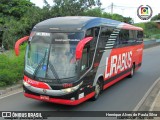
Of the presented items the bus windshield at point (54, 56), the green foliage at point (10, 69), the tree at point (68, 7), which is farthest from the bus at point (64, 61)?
the tree at point (68, 7)

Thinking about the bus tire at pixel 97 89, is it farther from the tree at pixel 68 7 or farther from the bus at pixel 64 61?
the tree at pixel 68 7

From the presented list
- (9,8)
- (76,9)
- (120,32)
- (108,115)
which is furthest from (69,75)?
(9,8)

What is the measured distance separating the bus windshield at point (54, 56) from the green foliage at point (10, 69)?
390cm

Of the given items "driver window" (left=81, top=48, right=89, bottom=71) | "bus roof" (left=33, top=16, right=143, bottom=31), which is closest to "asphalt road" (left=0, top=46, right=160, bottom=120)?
"driver window" (left=81, top=48, right=89, bottom=71)

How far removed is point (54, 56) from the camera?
9.92 m

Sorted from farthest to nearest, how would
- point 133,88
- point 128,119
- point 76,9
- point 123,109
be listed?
point 76,9 → point 133,88 → point 123,109 → point 128,119

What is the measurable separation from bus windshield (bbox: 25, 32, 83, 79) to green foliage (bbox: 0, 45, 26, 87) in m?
3.90

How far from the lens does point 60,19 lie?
36.1 feet

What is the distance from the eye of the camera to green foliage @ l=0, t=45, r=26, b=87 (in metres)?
13.9

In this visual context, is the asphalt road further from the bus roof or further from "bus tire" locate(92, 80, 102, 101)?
the bus roof

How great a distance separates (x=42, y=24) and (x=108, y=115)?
363 centimetres

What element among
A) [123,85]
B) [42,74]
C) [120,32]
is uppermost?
[120,32]

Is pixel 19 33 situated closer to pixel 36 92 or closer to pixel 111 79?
pixel 111 79

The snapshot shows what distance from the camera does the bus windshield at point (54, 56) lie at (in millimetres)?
9781
